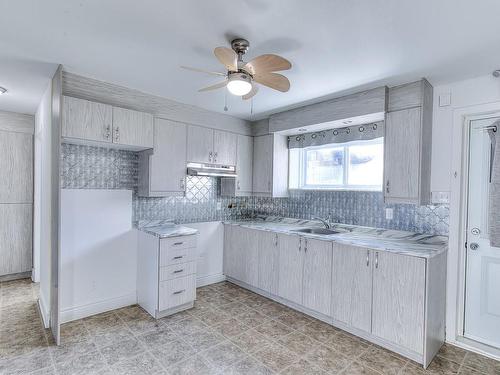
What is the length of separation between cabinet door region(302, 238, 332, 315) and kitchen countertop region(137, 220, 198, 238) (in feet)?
4.36

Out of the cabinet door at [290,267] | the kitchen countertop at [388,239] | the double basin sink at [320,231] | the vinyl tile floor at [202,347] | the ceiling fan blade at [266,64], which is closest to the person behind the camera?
the ceiling fan blade at [266,64]

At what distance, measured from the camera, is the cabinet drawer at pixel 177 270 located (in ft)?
9.89

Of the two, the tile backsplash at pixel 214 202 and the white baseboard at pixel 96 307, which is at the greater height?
the tile backsplash at pixel 214 202

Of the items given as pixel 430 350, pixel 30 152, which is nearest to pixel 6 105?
pixel 30 152

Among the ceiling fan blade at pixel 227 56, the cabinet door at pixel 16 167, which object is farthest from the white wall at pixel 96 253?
the ceiling fan blade at pixel 227 56

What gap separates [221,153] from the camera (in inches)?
154

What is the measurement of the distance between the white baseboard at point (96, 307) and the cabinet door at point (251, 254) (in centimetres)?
143

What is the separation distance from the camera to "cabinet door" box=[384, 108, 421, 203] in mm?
2604

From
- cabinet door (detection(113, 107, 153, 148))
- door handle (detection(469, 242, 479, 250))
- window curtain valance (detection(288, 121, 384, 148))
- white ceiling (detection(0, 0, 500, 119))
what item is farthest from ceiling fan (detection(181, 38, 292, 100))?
door handle (detection(469, 242, 479, 250))

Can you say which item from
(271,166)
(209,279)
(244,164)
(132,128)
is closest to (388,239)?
(271,166)

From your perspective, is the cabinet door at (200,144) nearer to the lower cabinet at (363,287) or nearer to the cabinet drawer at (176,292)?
the lower cabinet at (363,287)

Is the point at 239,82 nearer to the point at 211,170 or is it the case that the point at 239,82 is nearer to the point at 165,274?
the point at 211,170

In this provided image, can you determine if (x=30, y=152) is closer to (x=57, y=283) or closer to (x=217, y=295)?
(x=57, y=283)

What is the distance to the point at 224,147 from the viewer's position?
3.94 m
